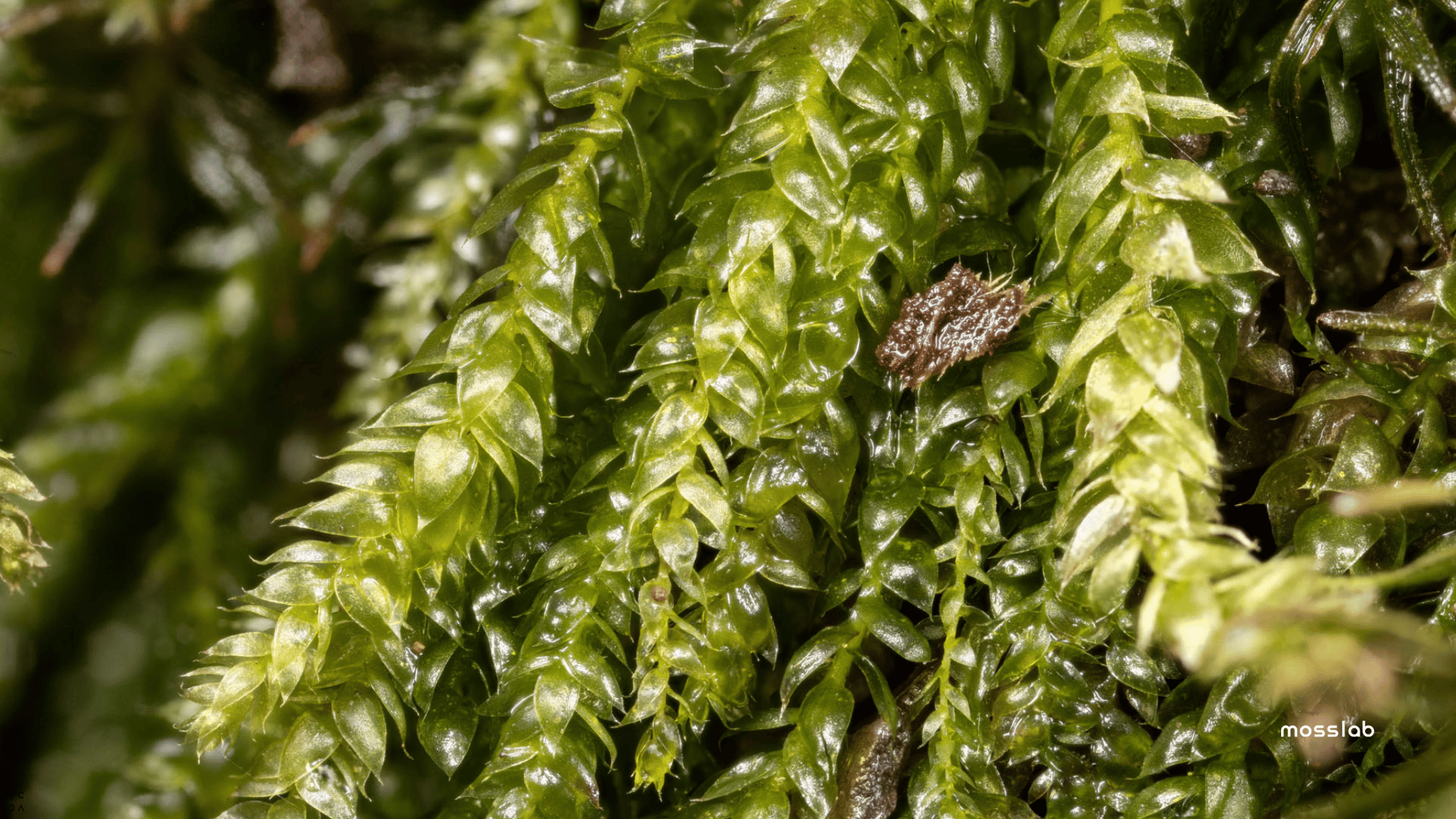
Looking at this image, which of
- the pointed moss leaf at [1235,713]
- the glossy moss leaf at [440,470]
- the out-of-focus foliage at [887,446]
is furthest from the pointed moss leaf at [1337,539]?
the glossy moss leaf at [440,470]

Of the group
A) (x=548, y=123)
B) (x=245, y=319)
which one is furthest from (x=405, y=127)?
(x=245, y=319)

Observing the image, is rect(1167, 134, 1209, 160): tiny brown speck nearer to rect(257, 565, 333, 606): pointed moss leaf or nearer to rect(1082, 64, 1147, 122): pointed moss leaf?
rect(1082, 64, 1147, 122): pointed moss leaf

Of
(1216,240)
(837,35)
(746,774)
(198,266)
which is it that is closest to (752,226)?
(837,35)

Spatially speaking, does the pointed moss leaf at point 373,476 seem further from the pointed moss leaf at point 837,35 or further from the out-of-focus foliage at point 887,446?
the pointed moss leaf at point 837,35

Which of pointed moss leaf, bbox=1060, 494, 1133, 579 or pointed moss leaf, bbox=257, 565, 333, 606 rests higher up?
pointed moss leaf, bbox=1060, 494, 1133, 579

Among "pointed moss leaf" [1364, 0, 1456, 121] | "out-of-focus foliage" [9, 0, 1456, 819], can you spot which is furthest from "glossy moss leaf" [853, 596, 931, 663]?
"pointed moss leaf" [1364, 0, 1456, 121]

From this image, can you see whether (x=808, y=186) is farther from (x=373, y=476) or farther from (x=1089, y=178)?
(x=373, y=476)

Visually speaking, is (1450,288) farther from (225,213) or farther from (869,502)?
(225,213)
